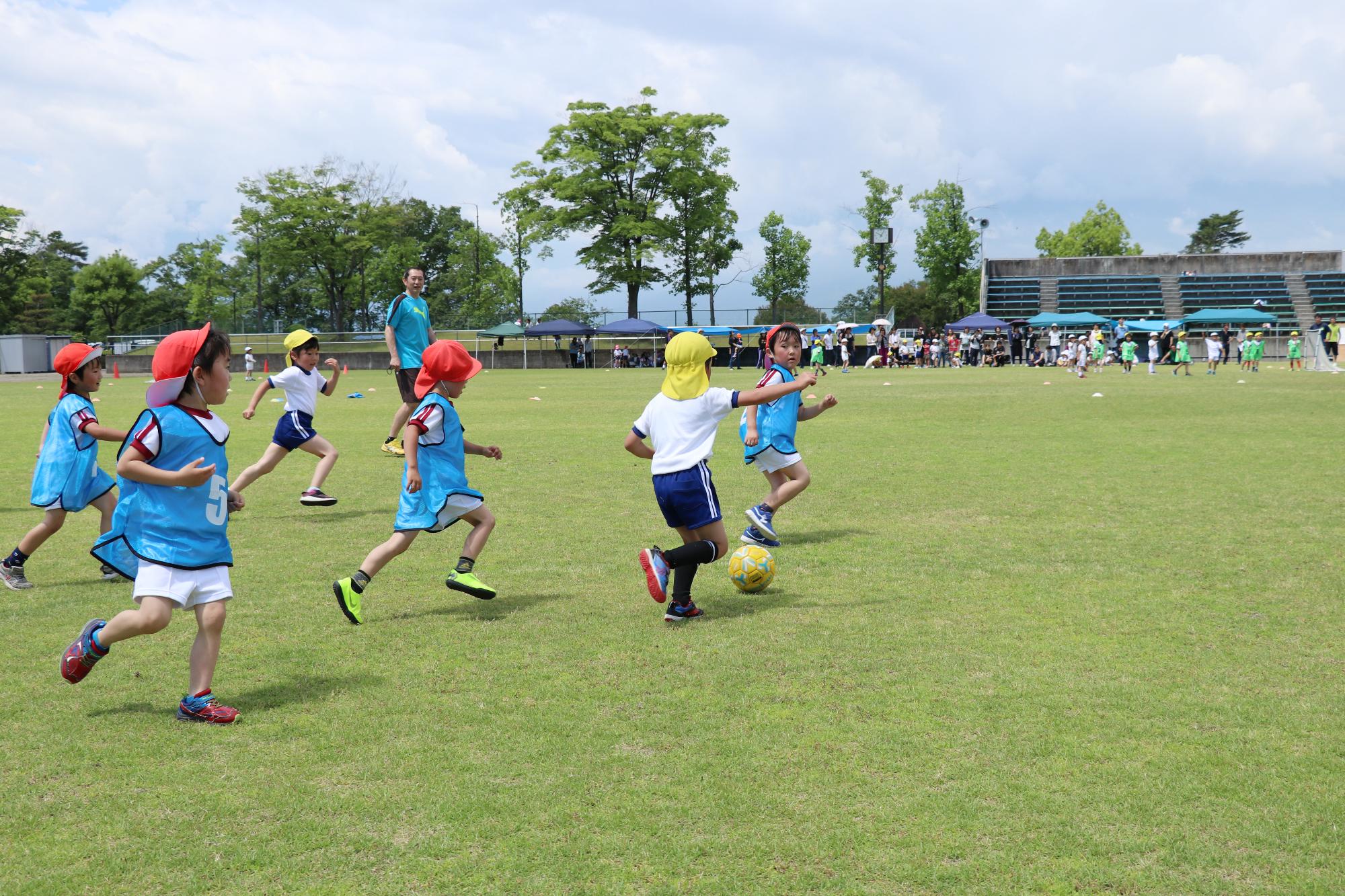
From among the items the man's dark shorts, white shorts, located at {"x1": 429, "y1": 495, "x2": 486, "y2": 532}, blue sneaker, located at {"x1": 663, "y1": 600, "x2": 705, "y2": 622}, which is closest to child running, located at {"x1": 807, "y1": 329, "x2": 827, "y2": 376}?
the man's dark shorts

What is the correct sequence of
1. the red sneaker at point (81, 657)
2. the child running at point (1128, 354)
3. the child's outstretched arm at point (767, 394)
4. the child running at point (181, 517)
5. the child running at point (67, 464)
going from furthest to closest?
1. the child running at point (1128, 354)
2. the child running at point (67, 464)
3. the child's outstretched arm at point (767, 394)
4. the red sneaker at point (81, 657)
5. the child running at point (181, 517)

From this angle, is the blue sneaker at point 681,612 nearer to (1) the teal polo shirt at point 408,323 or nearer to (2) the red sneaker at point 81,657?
(2) the red sneaker at point 81,657

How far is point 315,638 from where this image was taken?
5.96m

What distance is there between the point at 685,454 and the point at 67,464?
4.19 metres

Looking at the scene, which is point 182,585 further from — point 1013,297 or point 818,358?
point 1013,297

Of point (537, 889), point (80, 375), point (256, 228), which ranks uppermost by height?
point (256, 228)

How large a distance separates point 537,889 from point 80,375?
531cm

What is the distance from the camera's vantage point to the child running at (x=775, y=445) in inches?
329

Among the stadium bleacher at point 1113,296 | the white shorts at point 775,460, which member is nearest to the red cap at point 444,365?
the white shorts at point 775,460

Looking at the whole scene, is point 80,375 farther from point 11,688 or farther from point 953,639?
point 953,639

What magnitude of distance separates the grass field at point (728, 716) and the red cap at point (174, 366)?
142 centimetres

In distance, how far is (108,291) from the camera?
275 feet

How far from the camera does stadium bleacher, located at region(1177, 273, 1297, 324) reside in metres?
66.3

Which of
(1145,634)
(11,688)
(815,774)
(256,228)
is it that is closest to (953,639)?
(1145,634)
